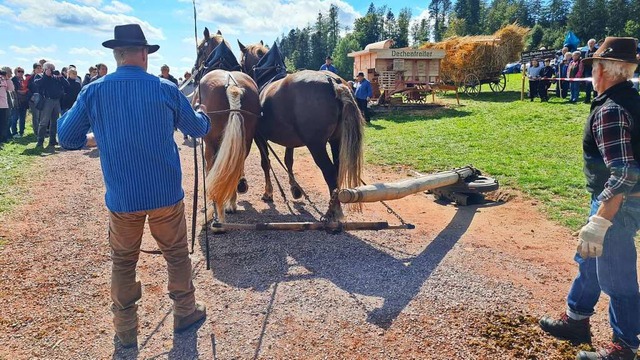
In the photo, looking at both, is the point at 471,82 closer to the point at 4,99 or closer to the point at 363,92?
the point at 363,92

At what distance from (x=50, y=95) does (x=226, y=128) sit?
9.67 meters

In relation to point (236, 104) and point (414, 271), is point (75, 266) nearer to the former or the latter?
point (236, 104)

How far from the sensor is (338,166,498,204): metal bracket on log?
4462 mm

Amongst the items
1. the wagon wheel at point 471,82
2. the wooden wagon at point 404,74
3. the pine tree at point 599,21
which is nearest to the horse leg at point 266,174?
the wooden wagon at point 404,74

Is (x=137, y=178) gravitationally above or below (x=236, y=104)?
below

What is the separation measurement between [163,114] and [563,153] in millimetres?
8551

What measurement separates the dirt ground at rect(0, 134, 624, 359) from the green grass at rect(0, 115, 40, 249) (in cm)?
86

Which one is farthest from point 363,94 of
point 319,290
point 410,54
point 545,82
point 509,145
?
point 319,290

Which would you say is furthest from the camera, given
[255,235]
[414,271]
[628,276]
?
[255,235]

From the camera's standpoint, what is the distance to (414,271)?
4227 mm

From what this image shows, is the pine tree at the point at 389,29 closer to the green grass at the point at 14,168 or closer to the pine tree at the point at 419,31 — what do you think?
the pine tree at the point at 419,31

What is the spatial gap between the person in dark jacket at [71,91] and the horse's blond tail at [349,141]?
10869 mm

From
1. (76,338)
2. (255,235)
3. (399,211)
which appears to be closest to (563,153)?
(399,211)

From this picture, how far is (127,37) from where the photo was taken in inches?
112
